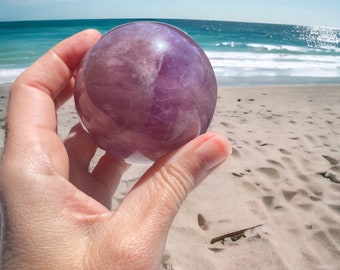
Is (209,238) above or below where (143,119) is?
below

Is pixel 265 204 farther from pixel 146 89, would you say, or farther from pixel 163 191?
pixel 146 89

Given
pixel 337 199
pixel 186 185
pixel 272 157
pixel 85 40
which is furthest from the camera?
pixel 272 157

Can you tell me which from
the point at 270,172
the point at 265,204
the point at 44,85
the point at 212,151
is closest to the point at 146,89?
the point at 212,151

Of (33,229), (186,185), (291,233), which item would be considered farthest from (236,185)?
(33,229)

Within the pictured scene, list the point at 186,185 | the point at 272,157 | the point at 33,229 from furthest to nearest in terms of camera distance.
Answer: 1. the point at 272,157
2. the point at 186,185
3. the point at 33,229

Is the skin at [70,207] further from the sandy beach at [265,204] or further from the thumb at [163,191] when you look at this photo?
the sandy beach at [265,204]

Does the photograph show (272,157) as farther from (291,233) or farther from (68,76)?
(68,76)
